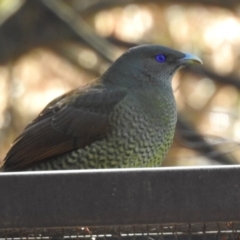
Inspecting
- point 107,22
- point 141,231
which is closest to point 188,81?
point 107,22

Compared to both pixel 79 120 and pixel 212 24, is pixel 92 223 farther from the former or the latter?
pixel 212 24

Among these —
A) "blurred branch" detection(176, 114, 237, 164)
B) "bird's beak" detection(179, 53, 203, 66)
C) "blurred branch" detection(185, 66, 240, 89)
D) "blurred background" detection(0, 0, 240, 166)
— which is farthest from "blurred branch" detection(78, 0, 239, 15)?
"bird's beak" detection(179, 53, 203, 66)

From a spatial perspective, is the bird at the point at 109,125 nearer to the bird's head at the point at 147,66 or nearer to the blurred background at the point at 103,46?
the bird's head at the point at 147,66

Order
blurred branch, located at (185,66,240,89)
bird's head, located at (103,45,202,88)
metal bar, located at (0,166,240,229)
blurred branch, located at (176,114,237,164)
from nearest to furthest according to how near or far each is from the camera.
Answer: metal bar, located at (0,166,240,229) < bird's head, located at (103,45,202,88) < blurred branch, located at (176,114,237,164) < blurred branch, located at (185,66,240,89)

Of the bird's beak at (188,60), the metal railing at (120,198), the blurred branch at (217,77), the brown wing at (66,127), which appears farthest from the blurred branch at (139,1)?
the metal railing at (120,198)

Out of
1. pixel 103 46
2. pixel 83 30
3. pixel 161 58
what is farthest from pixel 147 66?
pixel 83 30

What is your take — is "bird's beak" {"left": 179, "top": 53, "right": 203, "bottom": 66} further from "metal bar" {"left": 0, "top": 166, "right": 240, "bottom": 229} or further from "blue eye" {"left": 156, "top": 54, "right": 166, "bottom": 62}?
"metal bar" {"left": 0, "top": 166, "right": 240, "bottom": 229}

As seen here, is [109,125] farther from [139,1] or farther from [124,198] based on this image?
[139,1]

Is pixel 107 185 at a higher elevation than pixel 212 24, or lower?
higher
